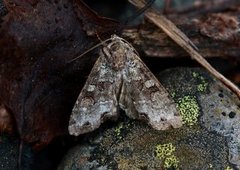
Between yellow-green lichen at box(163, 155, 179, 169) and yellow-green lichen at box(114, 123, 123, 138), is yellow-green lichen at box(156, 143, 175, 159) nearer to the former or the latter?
yellow-green lichen at box(163, 155, 179, 169)

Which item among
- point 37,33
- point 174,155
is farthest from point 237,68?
point 37,33

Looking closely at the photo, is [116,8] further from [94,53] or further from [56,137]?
[56,137]

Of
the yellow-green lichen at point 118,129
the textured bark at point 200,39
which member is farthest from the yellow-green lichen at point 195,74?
the yellow-green lichen at point 118,129

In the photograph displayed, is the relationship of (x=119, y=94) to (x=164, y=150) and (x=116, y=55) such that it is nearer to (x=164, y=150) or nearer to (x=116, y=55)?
(x=116, y=55)

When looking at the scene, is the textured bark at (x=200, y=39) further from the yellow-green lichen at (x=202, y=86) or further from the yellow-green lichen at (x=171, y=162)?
the yellow-green lichen at (x=171, y=162)

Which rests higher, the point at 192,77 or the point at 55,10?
the point at 55,10

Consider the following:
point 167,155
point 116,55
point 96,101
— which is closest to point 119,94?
point 96,101
